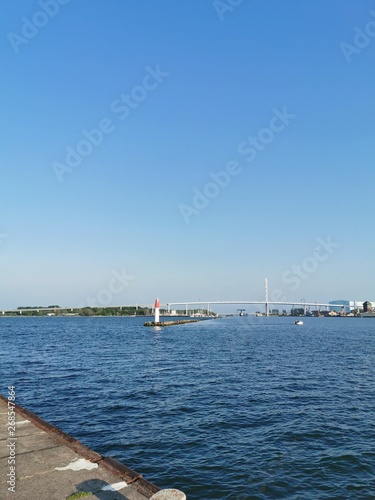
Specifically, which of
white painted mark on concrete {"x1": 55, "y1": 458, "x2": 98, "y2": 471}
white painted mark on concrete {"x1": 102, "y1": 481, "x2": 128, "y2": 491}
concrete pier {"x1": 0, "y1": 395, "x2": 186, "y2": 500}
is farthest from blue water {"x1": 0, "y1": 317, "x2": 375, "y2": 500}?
white painted mark on concrete {"x1": 102, "y1": 481, "x2": 128, "y2": 491}

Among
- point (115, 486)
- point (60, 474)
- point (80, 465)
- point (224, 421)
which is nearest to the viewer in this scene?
point (115, 486)

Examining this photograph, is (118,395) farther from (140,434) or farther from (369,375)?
(369,375)

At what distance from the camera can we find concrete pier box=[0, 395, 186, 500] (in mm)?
8594

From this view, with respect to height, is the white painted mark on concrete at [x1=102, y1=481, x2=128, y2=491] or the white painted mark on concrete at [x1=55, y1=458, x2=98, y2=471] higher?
the white painted mark on concrete at [x1=102, y1=481, x2=128, y2=491]

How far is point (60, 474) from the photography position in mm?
9688

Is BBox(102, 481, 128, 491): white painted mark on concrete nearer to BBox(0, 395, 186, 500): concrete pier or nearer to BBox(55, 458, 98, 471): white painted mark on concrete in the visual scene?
BBox(0, 395, 186, 500): concrete pier

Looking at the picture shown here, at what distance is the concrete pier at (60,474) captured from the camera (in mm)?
8594

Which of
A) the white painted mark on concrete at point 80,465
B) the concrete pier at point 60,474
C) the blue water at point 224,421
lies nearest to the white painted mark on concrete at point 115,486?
the concrete pier at point 60,474

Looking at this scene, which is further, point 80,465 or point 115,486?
point 80,465

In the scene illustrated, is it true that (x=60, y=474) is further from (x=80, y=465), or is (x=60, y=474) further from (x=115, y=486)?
(x=115, y=486)

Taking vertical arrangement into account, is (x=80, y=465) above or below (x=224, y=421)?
above

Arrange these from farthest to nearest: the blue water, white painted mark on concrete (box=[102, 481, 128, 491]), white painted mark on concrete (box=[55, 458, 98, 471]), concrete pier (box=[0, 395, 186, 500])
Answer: the blue water, white painted mark on concrete (box=[55, 458, 98, 471]), white painted mark on concrete (box=[102, 481, 128, 491]), concrete pier (box=[0, 395, 186, 500])

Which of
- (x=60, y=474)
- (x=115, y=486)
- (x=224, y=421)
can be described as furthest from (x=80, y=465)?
(x=224, y=421)

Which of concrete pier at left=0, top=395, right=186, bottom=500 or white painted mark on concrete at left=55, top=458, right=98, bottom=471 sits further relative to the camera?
white painted mark on concrete at left=55, top=458, right=98, bottom=471
